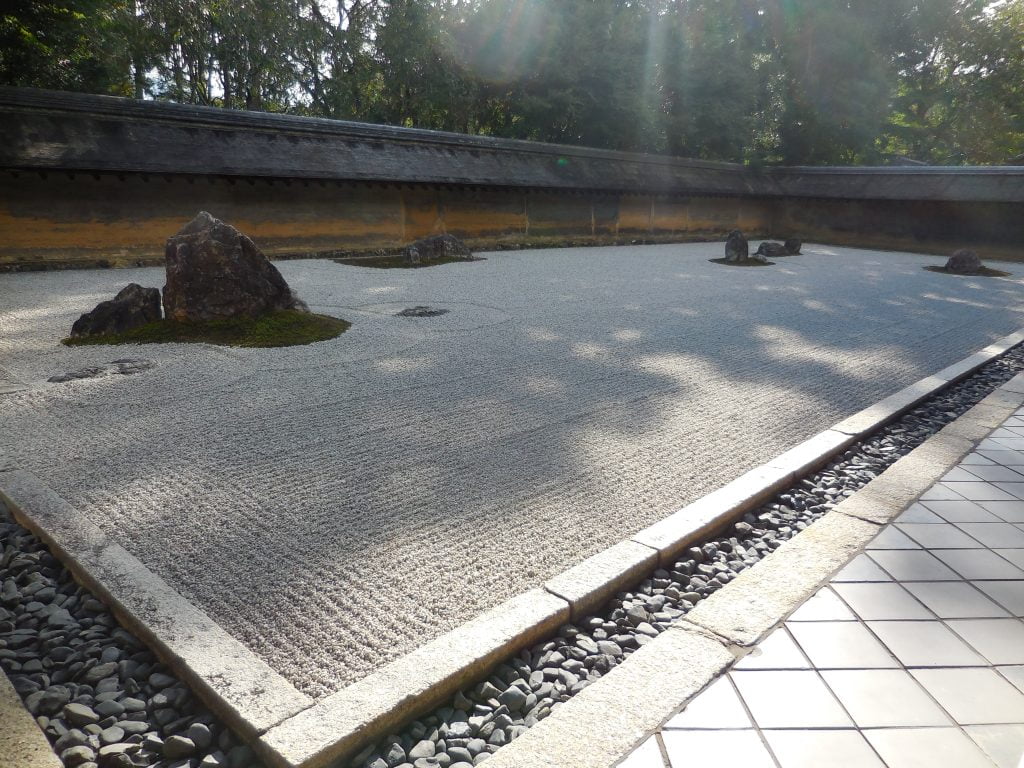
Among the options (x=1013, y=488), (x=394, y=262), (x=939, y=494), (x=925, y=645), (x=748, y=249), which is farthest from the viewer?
(x=748, y=249)

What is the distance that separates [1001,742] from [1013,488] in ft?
6.35

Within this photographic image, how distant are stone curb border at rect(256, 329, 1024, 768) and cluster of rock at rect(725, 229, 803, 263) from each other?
1052cm

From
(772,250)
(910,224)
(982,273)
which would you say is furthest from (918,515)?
(910,224)

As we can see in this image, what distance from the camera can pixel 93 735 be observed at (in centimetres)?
154

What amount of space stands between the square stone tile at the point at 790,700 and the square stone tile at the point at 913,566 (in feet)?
2.52

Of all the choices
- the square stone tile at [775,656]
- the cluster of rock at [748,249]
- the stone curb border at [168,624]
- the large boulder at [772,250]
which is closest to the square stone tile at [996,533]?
the square stone tile at [775,656]

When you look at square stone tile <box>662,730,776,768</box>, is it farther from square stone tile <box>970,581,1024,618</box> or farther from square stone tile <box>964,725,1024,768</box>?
square stone tile <box>970,581,1024,618</box>

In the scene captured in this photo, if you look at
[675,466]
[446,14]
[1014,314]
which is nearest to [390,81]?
[446,14]

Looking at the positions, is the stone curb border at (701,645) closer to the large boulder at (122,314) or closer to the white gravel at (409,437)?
the white gravel at (409,437)

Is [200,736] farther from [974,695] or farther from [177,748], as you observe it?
[974,695]

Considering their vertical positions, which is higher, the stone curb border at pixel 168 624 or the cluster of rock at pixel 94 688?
the stone curb border at pixel 168 624

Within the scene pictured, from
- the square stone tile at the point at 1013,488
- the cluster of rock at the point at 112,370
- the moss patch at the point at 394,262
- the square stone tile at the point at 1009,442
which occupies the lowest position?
the square stone tile at the point at 1013,488

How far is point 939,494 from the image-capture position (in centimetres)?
291

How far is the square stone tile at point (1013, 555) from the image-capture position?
2375 millimetres
